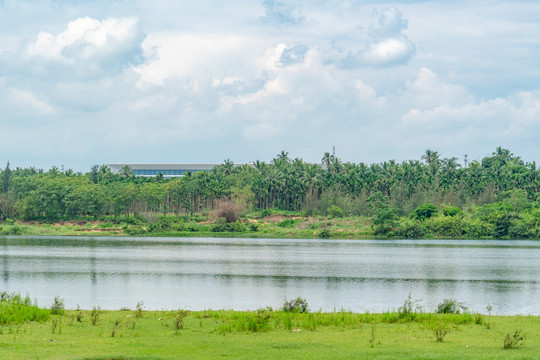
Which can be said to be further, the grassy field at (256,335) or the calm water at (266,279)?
the calm water at (266,279)

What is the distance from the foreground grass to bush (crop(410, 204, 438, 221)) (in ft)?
317

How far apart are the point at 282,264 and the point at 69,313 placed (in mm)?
35474

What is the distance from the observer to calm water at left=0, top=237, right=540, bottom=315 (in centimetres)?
3394

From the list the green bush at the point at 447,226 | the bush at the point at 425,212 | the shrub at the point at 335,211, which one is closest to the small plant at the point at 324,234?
the shrub at the point at 335,211

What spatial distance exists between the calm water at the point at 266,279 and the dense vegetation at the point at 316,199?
4319 centimetres

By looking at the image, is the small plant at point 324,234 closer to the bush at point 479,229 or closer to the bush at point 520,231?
the bush at point 479,229

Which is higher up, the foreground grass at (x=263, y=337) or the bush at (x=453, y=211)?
the bush at (x=453, y=211)

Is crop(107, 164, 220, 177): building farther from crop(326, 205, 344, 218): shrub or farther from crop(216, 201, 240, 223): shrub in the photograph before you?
crop(326, 205, 344, 218): shrub

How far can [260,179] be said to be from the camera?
139500mm

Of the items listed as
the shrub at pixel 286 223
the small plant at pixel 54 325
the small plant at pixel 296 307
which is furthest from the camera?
the shrub at pixel 286 223

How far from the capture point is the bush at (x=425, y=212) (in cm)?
11931

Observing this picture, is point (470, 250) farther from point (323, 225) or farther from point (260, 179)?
point (260, 179)

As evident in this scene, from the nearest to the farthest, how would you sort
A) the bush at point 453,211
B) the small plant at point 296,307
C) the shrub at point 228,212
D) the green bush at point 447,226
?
the small plant at point 296,307 < the green bush at point 447,226 < the bush at point 453,211 < the shrub at point 228,212

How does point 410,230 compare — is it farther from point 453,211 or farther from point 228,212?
point 228,212
